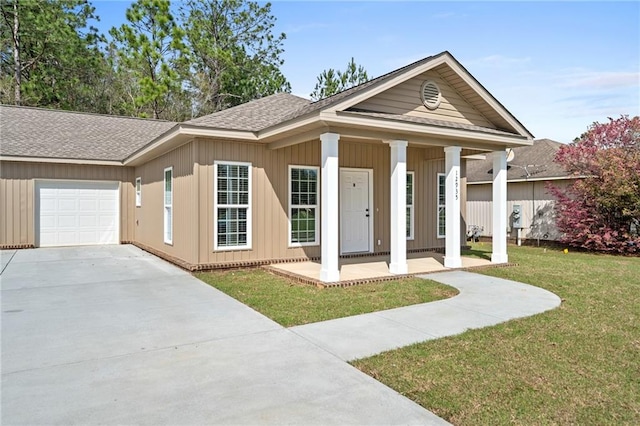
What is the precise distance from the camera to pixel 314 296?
6559 millimetres

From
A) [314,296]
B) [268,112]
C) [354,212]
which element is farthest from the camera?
[354,212]

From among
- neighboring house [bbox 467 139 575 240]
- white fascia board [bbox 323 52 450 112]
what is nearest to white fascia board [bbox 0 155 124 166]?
white fascia board [bbox 323 52 450 112]

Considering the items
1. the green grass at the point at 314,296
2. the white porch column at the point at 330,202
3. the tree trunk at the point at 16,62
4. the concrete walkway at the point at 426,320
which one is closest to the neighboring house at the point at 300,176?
the white porch column at the point at 330,202

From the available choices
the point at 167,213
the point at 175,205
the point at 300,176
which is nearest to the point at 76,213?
the point at 167,213

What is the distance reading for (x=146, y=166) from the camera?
13016 millimetres

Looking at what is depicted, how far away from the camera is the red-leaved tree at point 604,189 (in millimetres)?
12298

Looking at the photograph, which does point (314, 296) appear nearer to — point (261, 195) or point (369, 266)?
point (369, 266)

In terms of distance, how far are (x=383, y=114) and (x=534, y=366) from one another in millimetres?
5235

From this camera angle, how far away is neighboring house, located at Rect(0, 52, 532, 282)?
792 centimetres

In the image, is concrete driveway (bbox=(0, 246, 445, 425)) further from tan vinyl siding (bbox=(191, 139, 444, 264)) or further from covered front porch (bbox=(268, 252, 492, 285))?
tan vinyl siding (bbox=(191, 139, 444, 264))

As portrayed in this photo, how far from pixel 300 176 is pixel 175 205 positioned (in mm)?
2971

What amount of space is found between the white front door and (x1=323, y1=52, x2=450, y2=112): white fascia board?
3066 mm

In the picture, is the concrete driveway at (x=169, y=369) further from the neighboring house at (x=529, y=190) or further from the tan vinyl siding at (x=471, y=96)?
the neighboring house at (x=529, y=190)

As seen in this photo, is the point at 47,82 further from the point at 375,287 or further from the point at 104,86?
the point at 375,287
